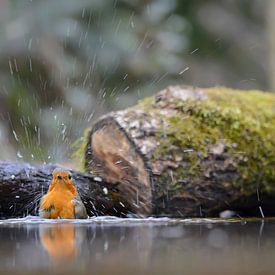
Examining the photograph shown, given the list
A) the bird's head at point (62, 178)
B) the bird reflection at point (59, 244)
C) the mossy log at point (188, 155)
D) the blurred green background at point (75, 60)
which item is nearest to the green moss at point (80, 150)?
the mossy log at point (188, 155)

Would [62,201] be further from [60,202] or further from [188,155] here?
[188,155]

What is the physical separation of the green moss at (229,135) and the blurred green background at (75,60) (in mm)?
1844

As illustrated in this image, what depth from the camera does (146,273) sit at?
4.04 feet

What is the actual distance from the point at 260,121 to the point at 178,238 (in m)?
2.05

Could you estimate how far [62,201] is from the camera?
3.36 metres

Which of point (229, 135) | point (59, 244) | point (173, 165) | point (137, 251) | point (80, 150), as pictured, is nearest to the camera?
point (137, 251)

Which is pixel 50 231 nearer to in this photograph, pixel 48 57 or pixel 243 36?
pixel 48 57

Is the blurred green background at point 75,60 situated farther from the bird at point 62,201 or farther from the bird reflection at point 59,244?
the bird reflection at point 59,244

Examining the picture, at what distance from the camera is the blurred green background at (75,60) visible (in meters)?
6.24

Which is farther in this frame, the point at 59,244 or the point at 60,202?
the point at 60,202

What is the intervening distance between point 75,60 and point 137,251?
5.23 meters

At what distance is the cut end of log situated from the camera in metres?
3.60

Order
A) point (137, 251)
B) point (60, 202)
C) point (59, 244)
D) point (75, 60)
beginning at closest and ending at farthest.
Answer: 1. point (137, 251)
2. point (59, 244)
3. point (60, 202)
4. point (75, 60)

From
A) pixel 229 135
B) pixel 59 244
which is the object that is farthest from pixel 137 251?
pixel 229 135
